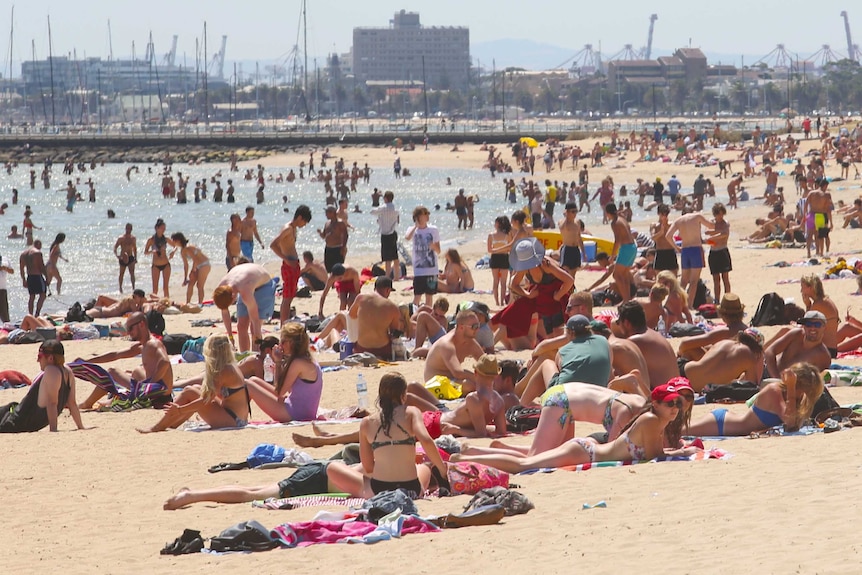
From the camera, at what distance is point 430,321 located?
443 inches

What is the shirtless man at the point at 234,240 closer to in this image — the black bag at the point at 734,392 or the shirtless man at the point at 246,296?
the shirtless man at the point at 246,296

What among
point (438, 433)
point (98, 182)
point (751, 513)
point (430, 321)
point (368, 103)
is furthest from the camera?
point (368, 103)

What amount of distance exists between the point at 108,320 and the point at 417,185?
42.4 meters

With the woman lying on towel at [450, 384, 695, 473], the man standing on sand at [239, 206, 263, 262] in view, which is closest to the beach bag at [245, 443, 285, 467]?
the woman lying on towel at [450, 384, 695, 473]

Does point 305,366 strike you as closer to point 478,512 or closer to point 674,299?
point 478,512

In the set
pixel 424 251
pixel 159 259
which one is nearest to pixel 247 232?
pixel 159 259

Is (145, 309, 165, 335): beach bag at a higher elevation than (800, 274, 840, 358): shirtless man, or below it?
below

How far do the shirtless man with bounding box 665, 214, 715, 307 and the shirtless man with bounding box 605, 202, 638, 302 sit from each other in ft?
1.83

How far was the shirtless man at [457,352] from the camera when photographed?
876 centimetres

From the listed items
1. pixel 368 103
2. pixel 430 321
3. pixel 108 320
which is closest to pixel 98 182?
pixel 108 320

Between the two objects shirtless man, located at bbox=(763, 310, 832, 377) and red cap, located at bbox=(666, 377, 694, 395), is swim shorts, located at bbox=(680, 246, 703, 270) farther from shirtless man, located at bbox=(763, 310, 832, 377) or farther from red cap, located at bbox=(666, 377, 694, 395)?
red cap, located at bbox=(666, 377, 694, 395)

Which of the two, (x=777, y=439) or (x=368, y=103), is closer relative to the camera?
(x=777, y=439)

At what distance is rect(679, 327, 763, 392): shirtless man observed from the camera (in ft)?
28.0

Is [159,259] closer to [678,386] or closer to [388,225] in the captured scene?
[388,225]
